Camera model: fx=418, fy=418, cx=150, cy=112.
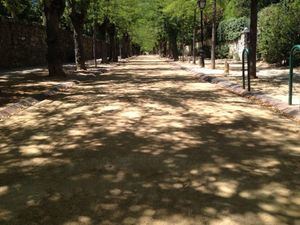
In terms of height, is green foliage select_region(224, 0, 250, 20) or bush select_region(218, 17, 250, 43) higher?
green foliage select_region(224, 0, 250, 20)

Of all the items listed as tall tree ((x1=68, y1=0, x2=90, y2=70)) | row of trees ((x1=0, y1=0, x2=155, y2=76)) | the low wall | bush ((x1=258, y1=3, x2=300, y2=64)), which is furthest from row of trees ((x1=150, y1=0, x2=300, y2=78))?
the low wall

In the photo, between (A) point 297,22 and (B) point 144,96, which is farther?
(A) point 297,22

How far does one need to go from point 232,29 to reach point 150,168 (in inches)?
1536

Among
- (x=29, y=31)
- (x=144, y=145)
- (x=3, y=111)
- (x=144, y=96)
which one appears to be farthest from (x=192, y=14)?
(x=144, y=145)

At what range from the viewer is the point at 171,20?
4338cm

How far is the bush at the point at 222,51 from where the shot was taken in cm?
4397

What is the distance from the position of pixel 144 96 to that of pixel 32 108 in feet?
9.82

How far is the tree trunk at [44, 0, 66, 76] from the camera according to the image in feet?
57.8

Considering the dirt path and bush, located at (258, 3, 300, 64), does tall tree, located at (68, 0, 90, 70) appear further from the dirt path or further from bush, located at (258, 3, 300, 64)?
the dirt path

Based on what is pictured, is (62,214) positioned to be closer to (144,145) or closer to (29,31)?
(144,145)

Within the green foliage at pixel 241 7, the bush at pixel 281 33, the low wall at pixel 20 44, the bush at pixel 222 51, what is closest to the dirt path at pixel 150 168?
the bush at pixel 281 33

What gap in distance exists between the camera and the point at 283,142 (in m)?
5.53

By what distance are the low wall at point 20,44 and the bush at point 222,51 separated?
19161mm

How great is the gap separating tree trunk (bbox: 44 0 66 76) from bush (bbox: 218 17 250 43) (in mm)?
24254
